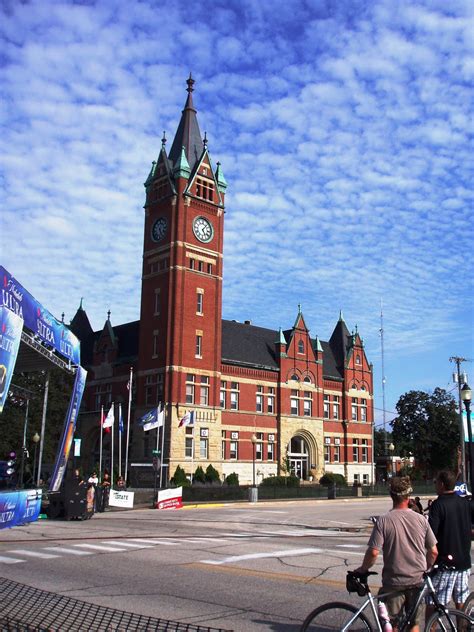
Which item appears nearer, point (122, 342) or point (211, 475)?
point (211, 475)

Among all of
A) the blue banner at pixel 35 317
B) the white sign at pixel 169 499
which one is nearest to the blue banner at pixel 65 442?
the blue banner at pixel 35 317

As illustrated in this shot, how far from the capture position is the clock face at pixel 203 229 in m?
61.6

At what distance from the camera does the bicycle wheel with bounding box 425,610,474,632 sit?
231 inches

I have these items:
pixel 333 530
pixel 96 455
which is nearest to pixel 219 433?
pixel 96 455

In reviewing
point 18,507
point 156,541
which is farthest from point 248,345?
point 156,541

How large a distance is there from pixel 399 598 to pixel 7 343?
16.1 meters

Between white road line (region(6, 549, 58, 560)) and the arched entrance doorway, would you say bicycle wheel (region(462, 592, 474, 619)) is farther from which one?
the arched entrance doorway

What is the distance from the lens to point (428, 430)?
321 ft

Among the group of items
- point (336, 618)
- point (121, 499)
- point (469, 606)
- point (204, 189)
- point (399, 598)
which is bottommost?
point (121, 499)

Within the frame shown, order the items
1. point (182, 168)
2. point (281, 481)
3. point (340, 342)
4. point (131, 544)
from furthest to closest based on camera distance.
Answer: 1. point (340, 342)
2. point (182, 168)
3. point (281, 481)
4. point (131, 544)

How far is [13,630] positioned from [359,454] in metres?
73.6

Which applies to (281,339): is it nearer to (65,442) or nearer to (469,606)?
(65,442)

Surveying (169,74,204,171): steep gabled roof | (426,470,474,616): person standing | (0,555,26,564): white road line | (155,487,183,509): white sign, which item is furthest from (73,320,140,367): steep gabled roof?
(426,470,474,616): person standing

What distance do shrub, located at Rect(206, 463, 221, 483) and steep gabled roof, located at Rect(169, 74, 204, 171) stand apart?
2875 centimetres
